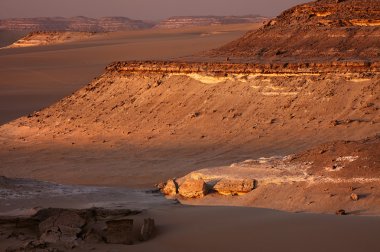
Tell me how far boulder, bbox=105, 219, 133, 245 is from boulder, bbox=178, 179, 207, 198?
8.02 ft

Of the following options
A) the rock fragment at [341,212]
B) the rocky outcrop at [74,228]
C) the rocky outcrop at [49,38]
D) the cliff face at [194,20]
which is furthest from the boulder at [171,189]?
the cliff face at [194,20]

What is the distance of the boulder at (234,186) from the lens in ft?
34.3

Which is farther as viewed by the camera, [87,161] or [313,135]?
[87,161]

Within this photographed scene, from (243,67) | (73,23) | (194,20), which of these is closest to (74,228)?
(243,67)

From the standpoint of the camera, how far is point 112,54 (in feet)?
167

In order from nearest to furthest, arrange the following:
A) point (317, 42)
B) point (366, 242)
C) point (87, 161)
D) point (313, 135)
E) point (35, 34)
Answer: point (366, 242) → point (313, 135) → point (87, 161) → point (317, 42) → point (35, 34)

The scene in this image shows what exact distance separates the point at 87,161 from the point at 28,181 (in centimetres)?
651

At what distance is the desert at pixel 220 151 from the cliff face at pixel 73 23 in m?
132

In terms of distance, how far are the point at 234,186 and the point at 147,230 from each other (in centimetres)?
249

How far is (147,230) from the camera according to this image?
328 inches

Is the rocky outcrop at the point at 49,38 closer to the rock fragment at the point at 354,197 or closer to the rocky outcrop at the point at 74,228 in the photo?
the rock fragment at the point at 354,197

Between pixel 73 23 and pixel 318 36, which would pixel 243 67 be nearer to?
pixel 318 36

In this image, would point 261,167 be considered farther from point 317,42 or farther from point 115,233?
point 317,42

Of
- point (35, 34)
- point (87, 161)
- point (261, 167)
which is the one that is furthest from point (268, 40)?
point (35, 34)
